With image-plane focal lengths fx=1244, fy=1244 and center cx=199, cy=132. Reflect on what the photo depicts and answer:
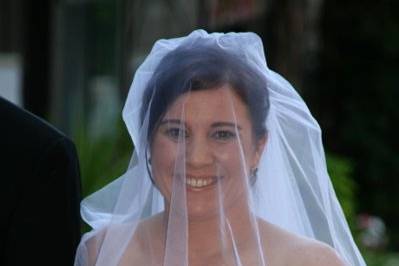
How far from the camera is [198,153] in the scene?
Result: 2.98 meters

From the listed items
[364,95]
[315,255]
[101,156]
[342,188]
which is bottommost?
[364,95]

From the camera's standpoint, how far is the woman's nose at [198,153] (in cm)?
298

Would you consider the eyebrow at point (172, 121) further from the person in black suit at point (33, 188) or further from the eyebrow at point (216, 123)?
the person in black suit at point (33, 188)

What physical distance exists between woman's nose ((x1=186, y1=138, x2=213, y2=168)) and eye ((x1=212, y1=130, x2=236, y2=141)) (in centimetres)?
3

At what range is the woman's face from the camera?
2.98 metres

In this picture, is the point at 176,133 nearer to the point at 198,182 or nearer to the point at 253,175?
the point at 198,182

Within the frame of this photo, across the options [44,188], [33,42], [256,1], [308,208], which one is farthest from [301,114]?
[33,42]

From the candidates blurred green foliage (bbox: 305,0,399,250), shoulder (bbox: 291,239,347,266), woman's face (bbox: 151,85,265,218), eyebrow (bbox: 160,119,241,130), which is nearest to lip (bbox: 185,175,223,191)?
woman's face (bbox: 151,85,265,218)

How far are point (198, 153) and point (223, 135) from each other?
0.08 meters

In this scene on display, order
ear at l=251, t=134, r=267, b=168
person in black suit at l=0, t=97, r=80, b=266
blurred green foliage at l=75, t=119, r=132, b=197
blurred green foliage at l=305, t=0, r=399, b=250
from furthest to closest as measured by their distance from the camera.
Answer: blurred green foliage at l=305, t=0, r=399, b=250
blurred green foliage at l=75, t=119, r=132, b=197
ear at l=251, t=134, r=267, b=168
person in black suit at l=0, t=97, r=80, b=266

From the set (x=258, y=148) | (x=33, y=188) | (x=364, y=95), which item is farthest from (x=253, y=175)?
(x=364, y=95)

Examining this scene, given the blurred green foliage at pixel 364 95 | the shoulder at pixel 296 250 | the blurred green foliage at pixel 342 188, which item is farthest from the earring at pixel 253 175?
the blurred green foliage at pixel 364 95

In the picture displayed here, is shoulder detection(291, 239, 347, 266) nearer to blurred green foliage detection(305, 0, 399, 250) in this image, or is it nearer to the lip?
the lip

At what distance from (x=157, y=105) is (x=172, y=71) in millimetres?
92
